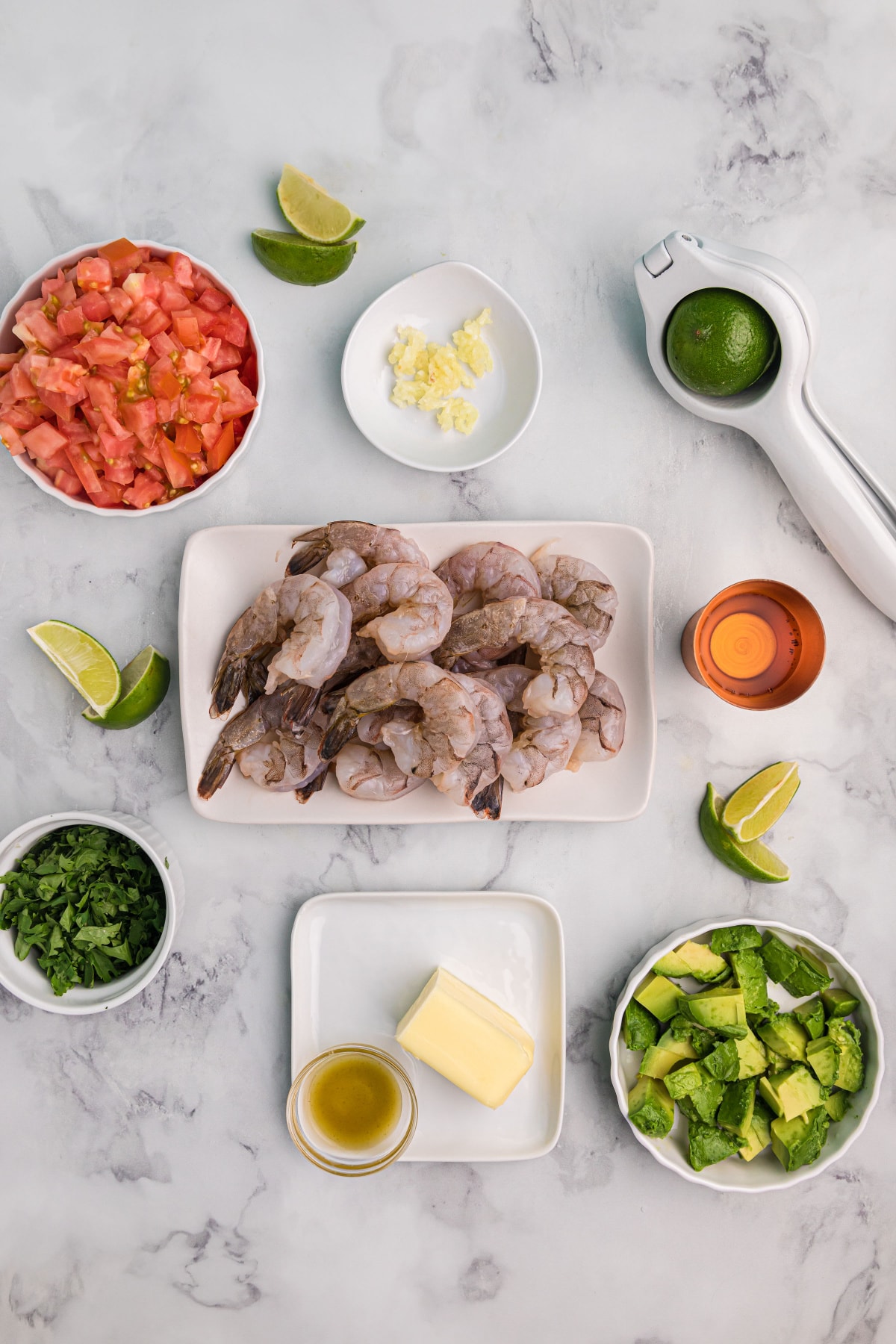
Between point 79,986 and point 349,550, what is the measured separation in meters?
1.25

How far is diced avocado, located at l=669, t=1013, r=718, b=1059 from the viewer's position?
205cm

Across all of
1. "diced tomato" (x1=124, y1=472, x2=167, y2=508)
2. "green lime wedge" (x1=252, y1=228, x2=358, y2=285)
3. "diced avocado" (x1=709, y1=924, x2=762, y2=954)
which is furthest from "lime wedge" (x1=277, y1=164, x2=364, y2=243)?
"diced avocado" (x1=709, y1=924, x2=762, y2=954)

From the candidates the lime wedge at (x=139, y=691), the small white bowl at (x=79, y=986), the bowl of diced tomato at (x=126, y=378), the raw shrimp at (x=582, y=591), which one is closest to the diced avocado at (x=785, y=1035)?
the raw shrimp at (x=582, y=591)

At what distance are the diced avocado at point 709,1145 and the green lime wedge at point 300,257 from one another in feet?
7.64

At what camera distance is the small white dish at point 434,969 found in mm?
2088

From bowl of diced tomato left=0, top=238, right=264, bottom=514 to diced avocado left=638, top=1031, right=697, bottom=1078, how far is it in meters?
1.77

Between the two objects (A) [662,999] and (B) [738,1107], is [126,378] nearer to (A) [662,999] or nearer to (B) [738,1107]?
(A) [662,999]

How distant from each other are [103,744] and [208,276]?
1208 mm

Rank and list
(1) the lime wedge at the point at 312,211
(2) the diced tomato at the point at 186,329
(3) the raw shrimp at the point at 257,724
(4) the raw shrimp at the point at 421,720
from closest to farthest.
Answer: (4) the raw shrimp at the point at 421,720, (3) the raw shrimp at the point at 257,724, (2) the diced tomato at the point at 186,329, (1) the lime wedge at the point at 312,211

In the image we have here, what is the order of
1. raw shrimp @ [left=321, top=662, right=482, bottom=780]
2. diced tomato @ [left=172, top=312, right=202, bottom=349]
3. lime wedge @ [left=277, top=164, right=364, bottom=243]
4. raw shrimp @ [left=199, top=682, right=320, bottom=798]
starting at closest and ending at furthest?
raw shrimp @ [left=321, top=662, right=482, bottom=780], raw shrimp @ [left=199, top=682, right=320, bottom=798], diced tomato @ [left=172, top=312, right=202, bottom=349], lime wedge @ [left=277, top=164, right=364, bottom=243]

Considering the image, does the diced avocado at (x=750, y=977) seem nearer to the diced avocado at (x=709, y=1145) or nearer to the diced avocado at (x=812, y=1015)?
the diced avocado at (x=812, y=1015)

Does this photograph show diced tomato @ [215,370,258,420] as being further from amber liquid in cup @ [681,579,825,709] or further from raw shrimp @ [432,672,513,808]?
amber liquid in cup @ [681,579,825,709]

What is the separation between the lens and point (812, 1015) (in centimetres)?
210

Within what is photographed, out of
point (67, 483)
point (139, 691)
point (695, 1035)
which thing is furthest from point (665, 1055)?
point (67, 483)
